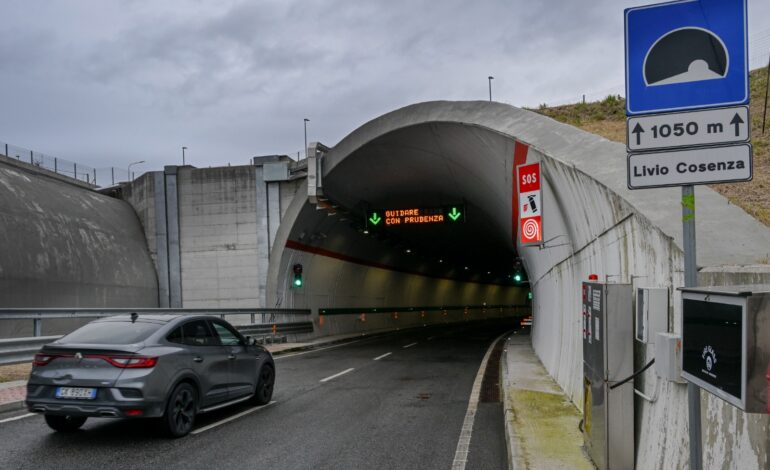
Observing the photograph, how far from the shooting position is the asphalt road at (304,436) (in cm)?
671

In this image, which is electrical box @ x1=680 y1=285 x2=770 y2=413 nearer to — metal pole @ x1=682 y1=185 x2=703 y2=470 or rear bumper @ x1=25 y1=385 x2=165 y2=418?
metal pole @ x1=682 y1=185 x2=703 y2=470

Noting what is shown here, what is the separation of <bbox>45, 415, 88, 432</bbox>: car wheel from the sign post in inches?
298

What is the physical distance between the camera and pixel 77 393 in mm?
7180

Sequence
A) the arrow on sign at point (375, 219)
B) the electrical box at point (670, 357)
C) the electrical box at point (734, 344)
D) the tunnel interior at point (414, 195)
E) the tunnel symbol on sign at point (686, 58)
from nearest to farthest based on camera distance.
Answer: the electrical box at point (734, 344)
the tunnel symbol on sign at point (686, 58)
the electrical box at point (670, 357)
the tunnel interior at point (414, 195)
the arrow on sign at point (375, 219)

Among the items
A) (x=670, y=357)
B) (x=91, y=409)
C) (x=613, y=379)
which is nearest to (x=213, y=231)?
(x=91, y=409)

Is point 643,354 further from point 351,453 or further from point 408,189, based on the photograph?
point 408,189

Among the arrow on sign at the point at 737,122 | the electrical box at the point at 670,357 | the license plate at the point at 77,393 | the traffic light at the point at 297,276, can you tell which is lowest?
the license plate at the point at 77,393

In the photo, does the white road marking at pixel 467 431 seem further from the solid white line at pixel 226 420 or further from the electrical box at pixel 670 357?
the solid white line at pixel 226 420

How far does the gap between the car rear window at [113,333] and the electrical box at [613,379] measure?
18.3 ft

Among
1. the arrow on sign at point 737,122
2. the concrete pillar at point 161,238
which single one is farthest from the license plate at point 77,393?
the concrete pillar at point 161,238

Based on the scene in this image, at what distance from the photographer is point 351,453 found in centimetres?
719

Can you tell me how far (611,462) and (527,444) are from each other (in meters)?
Result: 1.51

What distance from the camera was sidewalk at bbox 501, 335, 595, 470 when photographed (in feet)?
20.3

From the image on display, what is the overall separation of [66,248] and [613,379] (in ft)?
63.3
